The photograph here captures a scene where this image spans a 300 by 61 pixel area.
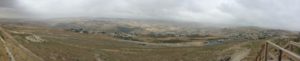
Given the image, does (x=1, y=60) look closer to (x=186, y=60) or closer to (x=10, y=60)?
(x=10, y=60)

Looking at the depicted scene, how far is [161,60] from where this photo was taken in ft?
489

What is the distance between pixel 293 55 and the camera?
14406 millimetres

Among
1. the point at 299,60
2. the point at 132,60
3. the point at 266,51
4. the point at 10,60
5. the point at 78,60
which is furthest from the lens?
the point at 132,60

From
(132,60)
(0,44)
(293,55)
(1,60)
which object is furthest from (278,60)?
(132,60)

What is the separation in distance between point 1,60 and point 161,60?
124906 mm

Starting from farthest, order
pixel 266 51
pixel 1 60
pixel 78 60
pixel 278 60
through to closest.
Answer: pixel 78 60
pixel 1 60
pixel 266 51
pixel 278 60

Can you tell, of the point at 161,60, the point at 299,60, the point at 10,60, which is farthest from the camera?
the point at 161,60

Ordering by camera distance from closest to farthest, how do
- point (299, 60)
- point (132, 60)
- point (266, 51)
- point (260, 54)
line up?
point (299, 60)
point (266, 51)
point (260, 54)
point (132, 60)

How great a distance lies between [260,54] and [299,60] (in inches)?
276

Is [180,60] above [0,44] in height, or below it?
below

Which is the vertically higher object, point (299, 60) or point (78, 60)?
point (299, 60)

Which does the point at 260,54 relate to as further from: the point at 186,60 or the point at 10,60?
the point at 186,60

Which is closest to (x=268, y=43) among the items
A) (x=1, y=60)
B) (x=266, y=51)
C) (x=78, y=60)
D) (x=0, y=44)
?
(x=266, y=51)

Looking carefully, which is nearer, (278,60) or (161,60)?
(278,60)
